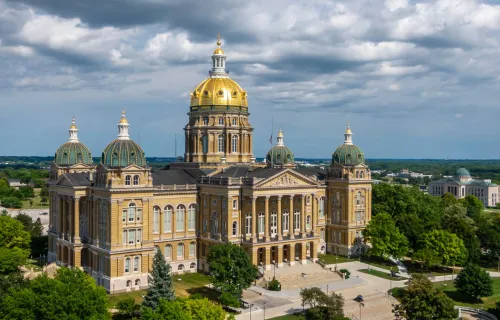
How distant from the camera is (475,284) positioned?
65.4m

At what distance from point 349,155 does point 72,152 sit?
44.5 m

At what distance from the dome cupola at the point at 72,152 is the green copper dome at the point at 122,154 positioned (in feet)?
53.7

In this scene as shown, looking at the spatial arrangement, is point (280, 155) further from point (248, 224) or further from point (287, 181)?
point (248, 224)

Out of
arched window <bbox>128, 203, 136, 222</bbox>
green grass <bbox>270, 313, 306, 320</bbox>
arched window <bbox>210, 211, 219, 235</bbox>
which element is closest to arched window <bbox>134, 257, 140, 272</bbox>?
arched window <bbox>128, 203, 136, 222</bbox>

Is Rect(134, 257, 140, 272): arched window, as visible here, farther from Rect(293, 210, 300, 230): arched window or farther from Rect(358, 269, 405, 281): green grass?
Rect(358, 269, 405, 281): green grass

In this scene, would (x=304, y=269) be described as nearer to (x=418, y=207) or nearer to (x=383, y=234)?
(x=383, y=234)

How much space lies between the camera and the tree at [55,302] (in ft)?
151

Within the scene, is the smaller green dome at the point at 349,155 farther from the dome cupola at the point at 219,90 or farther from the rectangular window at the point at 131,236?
the rectangular window at the point at 131,236

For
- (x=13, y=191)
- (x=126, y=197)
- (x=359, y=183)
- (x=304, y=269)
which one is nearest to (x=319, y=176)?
Result: (x=359, y=183)

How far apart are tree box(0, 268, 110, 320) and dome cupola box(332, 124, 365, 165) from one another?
51111 mm

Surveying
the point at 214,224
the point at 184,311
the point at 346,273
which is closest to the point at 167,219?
the point at 214,224

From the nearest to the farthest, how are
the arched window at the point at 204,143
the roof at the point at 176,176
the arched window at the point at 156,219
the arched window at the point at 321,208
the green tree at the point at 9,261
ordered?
the green tree at the point at 9,261 < the arched window at the point at 156,219 < the roof at the point at 176,176 < the arched window at the point at 204,143 < the arched window at the point at 321,208

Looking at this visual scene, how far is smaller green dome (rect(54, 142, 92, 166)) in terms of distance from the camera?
8302 centimetres

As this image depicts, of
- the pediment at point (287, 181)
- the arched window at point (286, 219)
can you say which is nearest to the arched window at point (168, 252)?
the pediment at point (287, 181)
